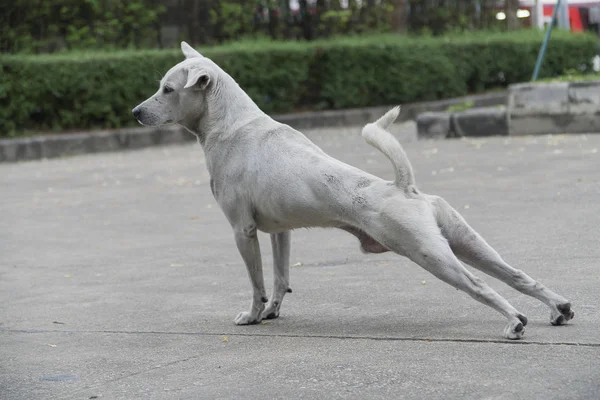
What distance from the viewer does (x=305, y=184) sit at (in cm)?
516

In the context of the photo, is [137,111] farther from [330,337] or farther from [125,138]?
[125,138]

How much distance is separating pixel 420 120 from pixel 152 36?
9.01 metres

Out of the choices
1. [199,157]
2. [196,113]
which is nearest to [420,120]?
[199,157]

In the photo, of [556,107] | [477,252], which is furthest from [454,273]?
[556,107]

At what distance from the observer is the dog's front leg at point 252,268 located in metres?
5.46

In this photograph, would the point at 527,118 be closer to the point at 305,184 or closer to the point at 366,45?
the point at 366,45

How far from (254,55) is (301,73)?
4.23 feet

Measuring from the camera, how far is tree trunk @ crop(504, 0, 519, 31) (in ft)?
101

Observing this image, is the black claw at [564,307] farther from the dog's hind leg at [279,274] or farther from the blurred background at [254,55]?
the blurred background at [254,55]

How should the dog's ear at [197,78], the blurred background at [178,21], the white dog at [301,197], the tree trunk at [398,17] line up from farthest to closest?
the tree trunk at [398,17]
the blurred background at [178,21]
the dog's ear at [197,78]
the white dog at [301,197]

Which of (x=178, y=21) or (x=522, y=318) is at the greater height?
(x=522, y=318)

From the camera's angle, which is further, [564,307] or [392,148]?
[392,148]

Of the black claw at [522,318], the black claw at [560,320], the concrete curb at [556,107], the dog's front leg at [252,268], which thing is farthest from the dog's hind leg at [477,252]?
the concrete curb at [556,107]

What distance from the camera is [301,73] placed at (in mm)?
21516
